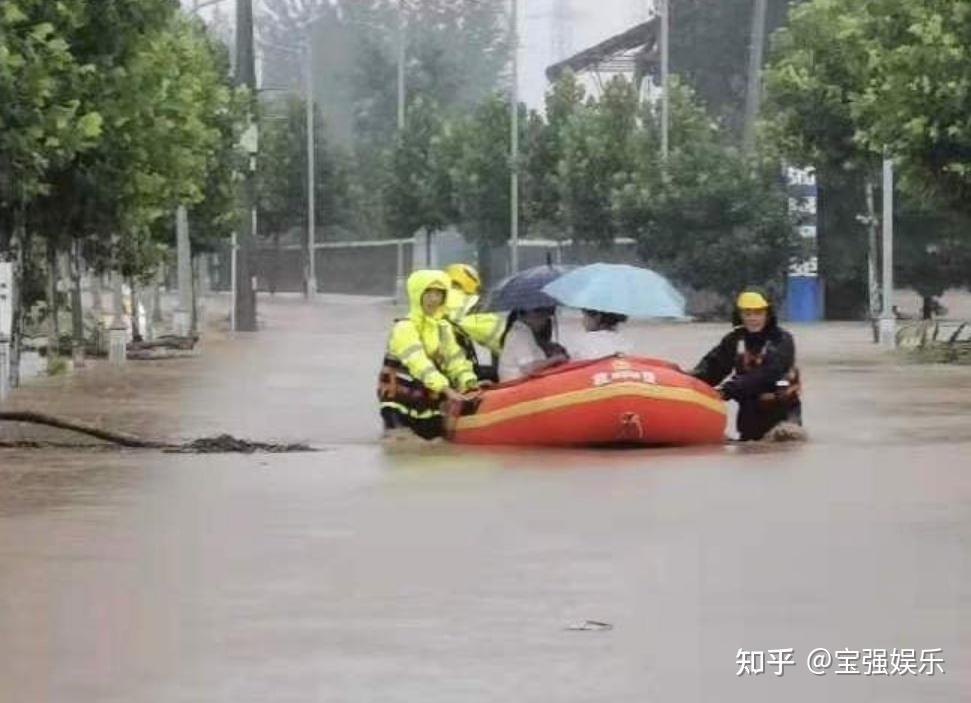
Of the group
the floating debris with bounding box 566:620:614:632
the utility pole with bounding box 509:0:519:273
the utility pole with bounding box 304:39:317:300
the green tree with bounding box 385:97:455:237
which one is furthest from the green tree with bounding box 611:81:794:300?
the floating debris with bounding box 566:620:614:632

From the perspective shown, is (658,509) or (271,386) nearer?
(658,509)

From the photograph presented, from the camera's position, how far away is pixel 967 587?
39.4 feet

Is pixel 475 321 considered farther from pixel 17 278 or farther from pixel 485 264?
pixel 485 264

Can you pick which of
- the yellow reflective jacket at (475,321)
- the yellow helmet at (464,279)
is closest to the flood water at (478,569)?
the yellow reflective jacket at (475,321)

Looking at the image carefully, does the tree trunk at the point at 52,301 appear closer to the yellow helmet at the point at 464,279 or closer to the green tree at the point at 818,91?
the green tree at the point at 818,91

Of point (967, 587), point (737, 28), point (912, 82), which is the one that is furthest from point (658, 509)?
point (737, 28)

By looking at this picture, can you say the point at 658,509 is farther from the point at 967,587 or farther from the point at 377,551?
the point at 967,587

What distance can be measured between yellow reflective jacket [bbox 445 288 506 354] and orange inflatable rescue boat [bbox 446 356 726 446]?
1230 mm

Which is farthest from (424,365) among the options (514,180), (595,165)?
(514,180)

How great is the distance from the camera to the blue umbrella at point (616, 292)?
2072 centimetres

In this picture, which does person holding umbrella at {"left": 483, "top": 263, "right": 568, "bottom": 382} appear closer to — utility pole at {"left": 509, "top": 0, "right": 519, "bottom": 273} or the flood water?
the flood water

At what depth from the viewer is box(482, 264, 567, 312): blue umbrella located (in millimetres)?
20953

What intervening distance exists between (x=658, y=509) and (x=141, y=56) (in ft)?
52.4

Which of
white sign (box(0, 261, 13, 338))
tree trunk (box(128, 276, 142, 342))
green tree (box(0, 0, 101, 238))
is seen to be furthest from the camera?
tree trunk (box(128, 276, 142, 342))
